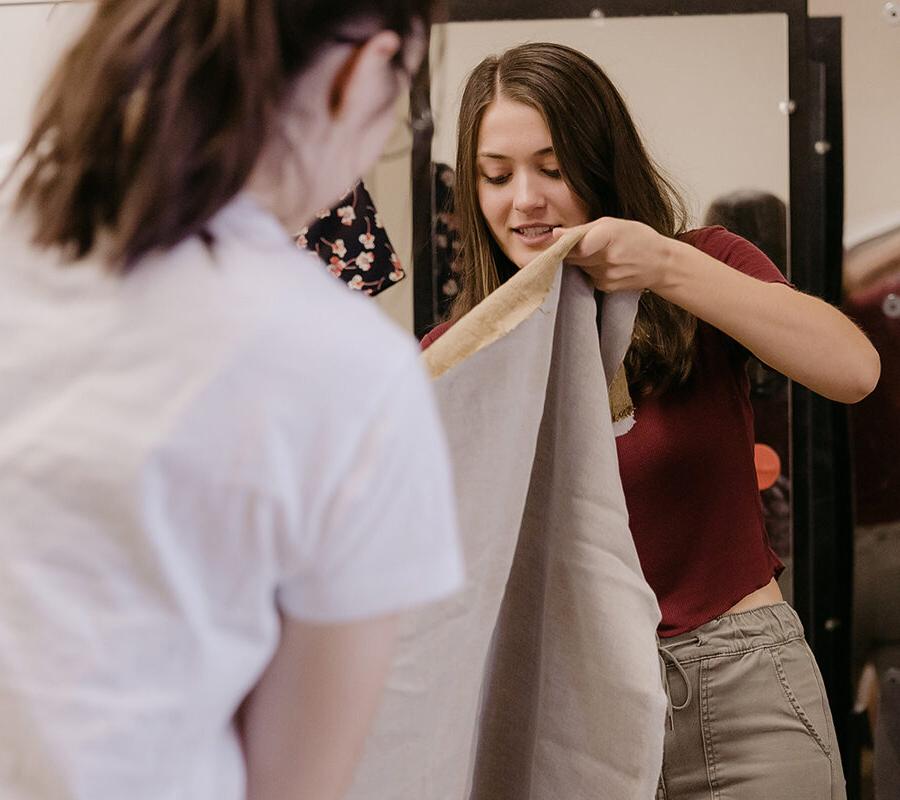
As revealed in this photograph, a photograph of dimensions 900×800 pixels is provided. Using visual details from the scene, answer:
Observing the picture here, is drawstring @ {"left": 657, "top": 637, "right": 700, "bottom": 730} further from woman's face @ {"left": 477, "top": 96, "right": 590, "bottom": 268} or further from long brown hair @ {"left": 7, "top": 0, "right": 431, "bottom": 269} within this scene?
long brown hair @ {"left": 7, "top": 0, "right": 431, "bottom": 269}

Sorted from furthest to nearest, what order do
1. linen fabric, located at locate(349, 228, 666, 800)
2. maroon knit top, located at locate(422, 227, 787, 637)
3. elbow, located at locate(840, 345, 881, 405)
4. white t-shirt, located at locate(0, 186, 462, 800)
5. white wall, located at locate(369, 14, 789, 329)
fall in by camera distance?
white wall, located at locate(369, 14, 789, 329)
maroon knit top, located at locate(422, 227, 787, 637)
elbow, located at locate(840, 345, 881, 405)
linen fabric, located at locate(349, 228, 666, 800)
white t-shirt, located at locate(0, 186, 462, 800)

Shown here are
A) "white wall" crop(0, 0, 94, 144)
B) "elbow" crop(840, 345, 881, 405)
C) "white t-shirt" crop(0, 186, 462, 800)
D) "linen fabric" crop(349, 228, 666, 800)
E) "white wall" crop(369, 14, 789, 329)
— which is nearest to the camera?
"white t-shirt" crop(0, 186, 462, 800)

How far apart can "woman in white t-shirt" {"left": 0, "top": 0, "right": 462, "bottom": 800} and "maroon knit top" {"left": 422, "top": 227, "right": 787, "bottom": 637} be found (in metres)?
0.79

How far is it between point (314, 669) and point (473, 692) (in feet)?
1.14

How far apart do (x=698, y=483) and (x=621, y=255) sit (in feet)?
1.31

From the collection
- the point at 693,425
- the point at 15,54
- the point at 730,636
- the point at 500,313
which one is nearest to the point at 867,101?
the point at 693,425

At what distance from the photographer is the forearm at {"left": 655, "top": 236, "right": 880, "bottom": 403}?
1021 mm

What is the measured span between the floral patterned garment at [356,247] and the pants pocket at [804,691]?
1009 mm

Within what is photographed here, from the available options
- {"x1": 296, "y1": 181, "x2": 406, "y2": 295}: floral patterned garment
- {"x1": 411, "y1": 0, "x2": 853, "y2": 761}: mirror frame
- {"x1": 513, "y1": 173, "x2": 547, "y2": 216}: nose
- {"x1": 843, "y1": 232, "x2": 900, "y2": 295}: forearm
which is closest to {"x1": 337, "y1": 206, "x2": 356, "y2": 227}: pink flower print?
{"x1": 296, "y1": 181, "x2": 406, "y2": 295}: floral patterned garment

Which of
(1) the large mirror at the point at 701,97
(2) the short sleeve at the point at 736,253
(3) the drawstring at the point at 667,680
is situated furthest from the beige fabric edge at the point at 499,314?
(1) the large mirror at the point at 701,97

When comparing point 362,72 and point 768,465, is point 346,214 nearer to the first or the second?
point 768,465

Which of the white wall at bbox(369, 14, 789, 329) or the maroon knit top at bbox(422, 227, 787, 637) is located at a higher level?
the white wall at bbox(369, 14, 789, 329)

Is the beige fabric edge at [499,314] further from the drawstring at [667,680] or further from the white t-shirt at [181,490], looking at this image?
the drawstring at [667,680]

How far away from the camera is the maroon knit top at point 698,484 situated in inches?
48.5
